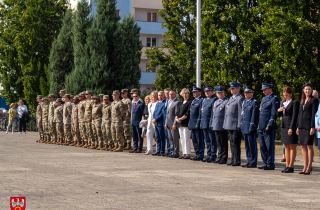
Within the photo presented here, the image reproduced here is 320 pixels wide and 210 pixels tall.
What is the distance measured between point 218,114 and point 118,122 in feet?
16.8

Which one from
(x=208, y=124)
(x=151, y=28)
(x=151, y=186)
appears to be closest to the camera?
(x=151, y=186)

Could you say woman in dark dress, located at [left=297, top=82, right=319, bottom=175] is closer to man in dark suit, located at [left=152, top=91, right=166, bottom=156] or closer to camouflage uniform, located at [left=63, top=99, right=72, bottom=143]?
man in dark suit, located at [left=152, top=91, right=166, bottom=156]

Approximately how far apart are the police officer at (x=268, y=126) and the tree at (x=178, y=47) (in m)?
17.5

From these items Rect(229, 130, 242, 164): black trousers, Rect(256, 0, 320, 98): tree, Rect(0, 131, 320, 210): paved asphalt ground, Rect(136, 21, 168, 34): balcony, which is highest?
Rect(136, 21, 168, 34): balcony

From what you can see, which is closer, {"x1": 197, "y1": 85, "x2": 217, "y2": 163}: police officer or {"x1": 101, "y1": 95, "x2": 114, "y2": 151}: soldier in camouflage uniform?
{"x1": 197, "y1": 85, "x2": 217, "y2": 163}: police officer

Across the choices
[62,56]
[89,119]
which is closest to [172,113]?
[89,119]

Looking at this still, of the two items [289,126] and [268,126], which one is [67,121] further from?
[289,126]

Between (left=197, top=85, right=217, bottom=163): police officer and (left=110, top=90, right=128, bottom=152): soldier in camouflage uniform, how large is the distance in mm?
4132

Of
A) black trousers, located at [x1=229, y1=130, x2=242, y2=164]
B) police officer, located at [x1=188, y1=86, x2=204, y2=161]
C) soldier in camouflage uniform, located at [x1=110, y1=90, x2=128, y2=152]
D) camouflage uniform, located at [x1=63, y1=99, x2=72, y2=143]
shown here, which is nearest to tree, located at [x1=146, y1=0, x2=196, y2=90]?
camouflage uniform, located at [x1=63, y1=99, x2=72, y2=143]

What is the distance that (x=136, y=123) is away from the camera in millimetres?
18203

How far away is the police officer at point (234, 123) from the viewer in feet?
45.0

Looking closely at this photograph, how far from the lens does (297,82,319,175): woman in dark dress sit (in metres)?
11.9

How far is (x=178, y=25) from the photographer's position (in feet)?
103

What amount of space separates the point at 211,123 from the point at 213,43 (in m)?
11.2
